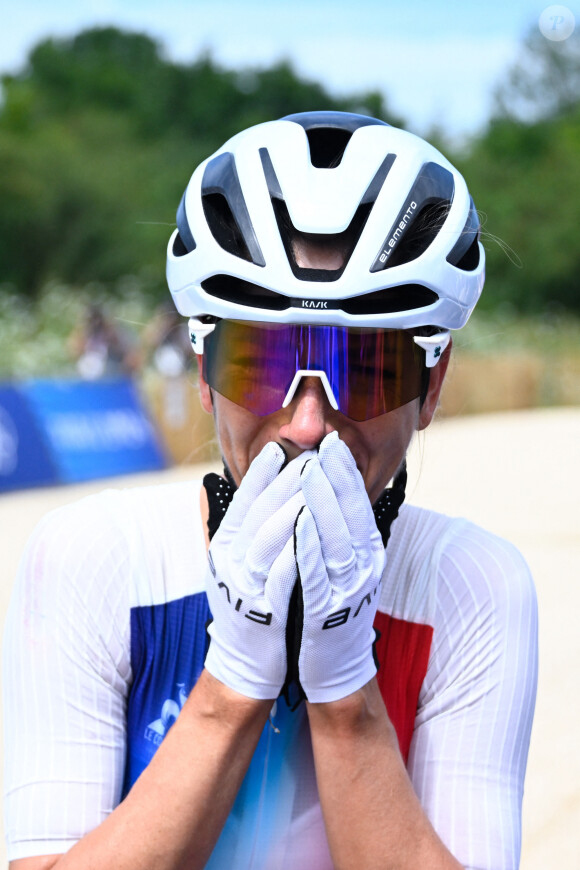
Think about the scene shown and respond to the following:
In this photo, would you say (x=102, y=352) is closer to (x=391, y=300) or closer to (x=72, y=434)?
(x=72, y=434)

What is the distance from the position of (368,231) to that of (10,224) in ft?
164

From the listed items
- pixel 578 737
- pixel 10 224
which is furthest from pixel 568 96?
pixel 578 737

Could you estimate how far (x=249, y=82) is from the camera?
234 feet

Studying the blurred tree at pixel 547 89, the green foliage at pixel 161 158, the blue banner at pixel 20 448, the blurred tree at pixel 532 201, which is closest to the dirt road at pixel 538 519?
the blue banner at pixel 20 448

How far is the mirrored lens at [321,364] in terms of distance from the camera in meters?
2.12

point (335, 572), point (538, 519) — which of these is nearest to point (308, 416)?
point (335, 572)

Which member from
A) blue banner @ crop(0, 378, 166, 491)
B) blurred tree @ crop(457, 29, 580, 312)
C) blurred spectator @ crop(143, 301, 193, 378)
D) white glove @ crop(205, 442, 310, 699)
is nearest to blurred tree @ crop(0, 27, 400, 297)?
blurred tree @ crop(457, 29, 580, 312)

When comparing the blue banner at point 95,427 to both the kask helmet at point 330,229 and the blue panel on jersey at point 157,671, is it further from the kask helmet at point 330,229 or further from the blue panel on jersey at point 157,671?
the blue panel on jersey at point 157,671

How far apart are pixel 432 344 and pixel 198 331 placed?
532 mm

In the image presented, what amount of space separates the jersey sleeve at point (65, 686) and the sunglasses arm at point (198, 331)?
1.54 feet

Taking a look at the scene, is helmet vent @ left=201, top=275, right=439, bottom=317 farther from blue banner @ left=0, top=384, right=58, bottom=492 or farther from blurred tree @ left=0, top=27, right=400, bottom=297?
blurred tree @ left=0, top=27, right=400, bottom=297

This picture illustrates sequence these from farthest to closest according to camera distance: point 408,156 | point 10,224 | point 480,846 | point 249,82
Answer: point 249,82
point 10,224
point 408,156
point 480,846

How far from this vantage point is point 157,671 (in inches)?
86.4

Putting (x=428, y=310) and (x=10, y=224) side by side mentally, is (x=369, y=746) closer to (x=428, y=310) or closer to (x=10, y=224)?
(x=428, y=310)
